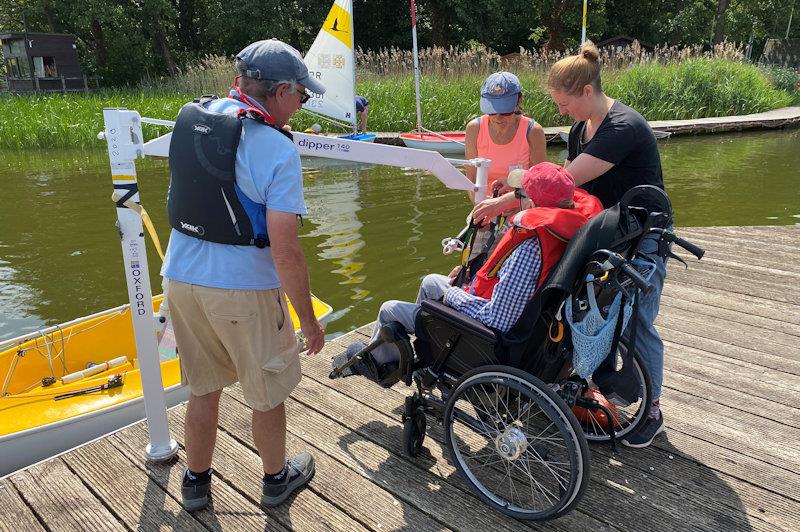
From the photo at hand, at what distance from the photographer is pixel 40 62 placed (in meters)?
23.9

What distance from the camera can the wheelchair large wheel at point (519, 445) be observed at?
1.97m

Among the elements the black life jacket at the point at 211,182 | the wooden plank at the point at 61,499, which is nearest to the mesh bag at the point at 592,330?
the black life jacket at the point at 211,182

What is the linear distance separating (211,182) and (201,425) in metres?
0.87

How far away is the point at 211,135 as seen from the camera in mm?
1824

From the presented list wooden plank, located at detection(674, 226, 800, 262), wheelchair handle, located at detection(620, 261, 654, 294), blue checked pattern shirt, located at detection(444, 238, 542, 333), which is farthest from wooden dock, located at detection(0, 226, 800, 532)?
wooden plank, located at detection(674, 226, 800, 262)

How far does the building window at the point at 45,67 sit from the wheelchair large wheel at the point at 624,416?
2688cm

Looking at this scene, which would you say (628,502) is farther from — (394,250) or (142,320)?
(394,250)

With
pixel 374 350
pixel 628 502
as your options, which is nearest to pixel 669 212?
pixel 628 502

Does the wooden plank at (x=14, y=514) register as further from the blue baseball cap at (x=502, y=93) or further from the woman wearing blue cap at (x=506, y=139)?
the blue baseball cap at (x=502, y=93)

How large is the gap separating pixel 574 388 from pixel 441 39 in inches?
1159

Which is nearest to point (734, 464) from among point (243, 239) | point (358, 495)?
point (358, 495)

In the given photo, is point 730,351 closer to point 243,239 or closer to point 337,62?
point 243,239

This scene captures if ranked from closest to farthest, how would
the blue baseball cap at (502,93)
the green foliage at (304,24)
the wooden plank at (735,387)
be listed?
the wooden plank at (735,387), the blue baseball cap at (502,93), the green foliage at (304,24)

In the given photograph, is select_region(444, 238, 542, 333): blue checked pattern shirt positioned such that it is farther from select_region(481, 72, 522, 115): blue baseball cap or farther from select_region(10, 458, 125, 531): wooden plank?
select_region(10, 458, 125, 531): wooden plank
